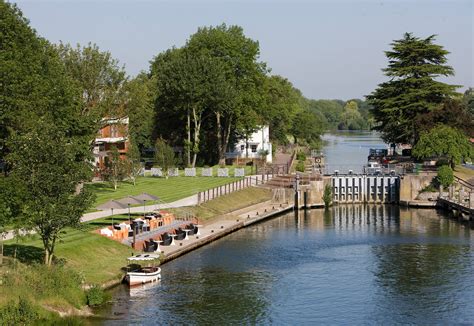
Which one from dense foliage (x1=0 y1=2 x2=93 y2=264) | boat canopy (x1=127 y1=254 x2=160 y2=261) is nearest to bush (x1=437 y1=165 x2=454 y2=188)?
dense foliage (x1=0 y1=2 x2=93 y2=264)

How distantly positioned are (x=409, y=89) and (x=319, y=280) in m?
70.8

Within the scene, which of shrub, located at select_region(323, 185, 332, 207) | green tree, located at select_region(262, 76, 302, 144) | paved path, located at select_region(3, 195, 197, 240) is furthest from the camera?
green tree, located at select_region(262, 76, 302, 144)

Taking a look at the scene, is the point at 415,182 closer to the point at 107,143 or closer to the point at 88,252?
the point at 107,143

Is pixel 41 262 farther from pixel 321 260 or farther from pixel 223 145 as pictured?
pixel 223 145

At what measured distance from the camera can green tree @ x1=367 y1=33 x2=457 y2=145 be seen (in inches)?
4525

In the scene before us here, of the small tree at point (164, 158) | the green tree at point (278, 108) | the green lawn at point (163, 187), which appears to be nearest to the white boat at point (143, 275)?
the green lawn at point (163, 187)

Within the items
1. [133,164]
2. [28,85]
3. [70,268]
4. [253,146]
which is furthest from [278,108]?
[70,268]

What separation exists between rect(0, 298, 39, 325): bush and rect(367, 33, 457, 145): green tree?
82.7m

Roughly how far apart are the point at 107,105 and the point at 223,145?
4046cm

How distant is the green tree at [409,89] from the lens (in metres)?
115

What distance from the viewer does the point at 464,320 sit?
4181cm

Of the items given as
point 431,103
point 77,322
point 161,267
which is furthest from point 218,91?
point 77,322

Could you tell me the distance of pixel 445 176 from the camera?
9212cm

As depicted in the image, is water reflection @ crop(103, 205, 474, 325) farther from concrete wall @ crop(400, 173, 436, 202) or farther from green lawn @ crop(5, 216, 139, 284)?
concrete wall @ crop(400, 173, 436, 202)
